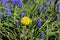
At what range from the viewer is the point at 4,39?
274 centimetres

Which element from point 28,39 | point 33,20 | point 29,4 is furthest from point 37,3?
point 28,39

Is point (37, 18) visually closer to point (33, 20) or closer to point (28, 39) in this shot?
point (33, 20)

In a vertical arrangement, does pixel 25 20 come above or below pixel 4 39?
above

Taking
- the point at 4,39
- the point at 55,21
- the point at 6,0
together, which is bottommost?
the point at 4,39

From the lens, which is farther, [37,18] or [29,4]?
[29,4]

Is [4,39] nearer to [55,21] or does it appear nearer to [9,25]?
[9,25]

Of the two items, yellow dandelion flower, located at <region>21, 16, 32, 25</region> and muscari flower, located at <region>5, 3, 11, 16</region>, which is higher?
muscari flower, located at <region>5, 3, 11, 16</region>

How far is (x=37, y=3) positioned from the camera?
2.89 m

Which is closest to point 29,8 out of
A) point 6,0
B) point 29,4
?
point 29,4

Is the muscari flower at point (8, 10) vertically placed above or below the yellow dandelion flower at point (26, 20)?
above

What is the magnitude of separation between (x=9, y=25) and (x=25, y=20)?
17cm

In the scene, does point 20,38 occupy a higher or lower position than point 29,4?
lower

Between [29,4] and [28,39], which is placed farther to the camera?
[29,4]

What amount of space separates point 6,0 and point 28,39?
1.80 ft
